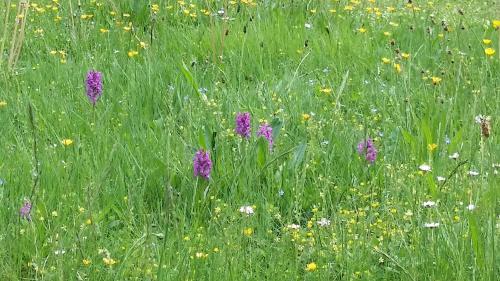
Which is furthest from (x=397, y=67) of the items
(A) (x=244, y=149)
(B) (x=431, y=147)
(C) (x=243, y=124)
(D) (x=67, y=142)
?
(D) (x=67, y=142)

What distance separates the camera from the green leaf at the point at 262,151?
2756 mm

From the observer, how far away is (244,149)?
2803mm

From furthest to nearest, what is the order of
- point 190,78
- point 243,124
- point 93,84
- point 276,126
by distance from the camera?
point 190,78 → point 276,126 → point 93,84 → point 243,124

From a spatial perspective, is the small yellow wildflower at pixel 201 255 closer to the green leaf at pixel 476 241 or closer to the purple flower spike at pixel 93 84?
the green leaf at pixel 476 241

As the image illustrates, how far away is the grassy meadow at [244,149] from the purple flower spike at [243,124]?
0.03 m

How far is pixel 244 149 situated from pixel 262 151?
7cm

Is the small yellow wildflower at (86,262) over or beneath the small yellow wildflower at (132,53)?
beneath

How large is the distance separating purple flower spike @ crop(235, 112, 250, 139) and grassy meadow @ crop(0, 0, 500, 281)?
0.09 ft

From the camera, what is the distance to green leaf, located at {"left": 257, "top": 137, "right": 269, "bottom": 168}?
276 centimetres

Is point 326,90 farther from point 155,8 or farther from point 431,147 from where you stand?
point 155,8

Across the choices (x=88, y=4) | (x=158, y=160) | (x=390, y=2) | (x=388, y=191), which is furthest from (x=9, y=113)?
(x=390, y=2)

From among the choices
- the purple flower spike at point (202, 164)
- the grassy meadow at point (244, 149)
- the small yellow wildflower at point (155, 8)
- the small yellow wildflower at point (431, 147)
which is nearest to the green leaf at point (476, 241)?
the grassy meadow at point (244, 149)

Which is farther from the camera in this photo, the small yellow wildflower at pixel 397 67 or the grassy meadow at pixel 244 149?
the small yellow wildflower at pixel 397 67

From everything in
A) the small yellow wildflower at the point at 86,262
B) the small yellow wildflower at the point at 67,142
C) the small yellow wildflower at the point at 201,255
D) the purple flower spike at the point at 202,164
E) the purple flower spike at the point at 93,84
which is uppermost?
the purple flower spike at the point at 93,84
